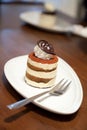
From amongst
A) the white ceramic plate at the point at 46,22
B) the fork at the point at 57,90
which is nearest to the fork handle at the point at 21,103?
the fork at the point at 57,90

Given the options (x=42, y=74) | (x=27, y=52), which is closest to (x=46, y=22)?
(x=27, y=52)

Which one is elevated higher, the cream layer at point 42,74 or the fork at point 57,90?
the cream layer at point 42,74

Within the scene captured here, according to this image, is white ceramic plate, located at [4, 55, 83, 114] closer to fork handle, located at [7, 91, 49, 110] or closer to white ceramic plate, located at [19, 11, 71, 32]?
fork handle, located at [7, 91, 49, 110]

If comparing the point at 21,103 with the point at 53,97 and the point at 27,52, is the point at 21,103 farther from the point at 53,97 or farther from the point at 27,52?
the point at 27,52

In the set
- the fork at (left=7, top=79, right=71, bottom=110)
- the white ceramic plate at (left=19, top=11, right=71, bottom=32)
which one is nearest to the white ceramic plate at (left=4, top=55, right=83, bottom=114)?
the fork at (left=7, top=79, right=71, bottom=110)

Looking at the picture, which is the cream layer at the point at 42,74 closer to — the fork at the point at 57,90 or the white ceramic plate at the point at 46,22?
the fork at the point at 57,90

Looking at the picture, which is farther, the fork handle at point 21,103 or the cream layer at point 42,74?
the cream layer at point 42,74
